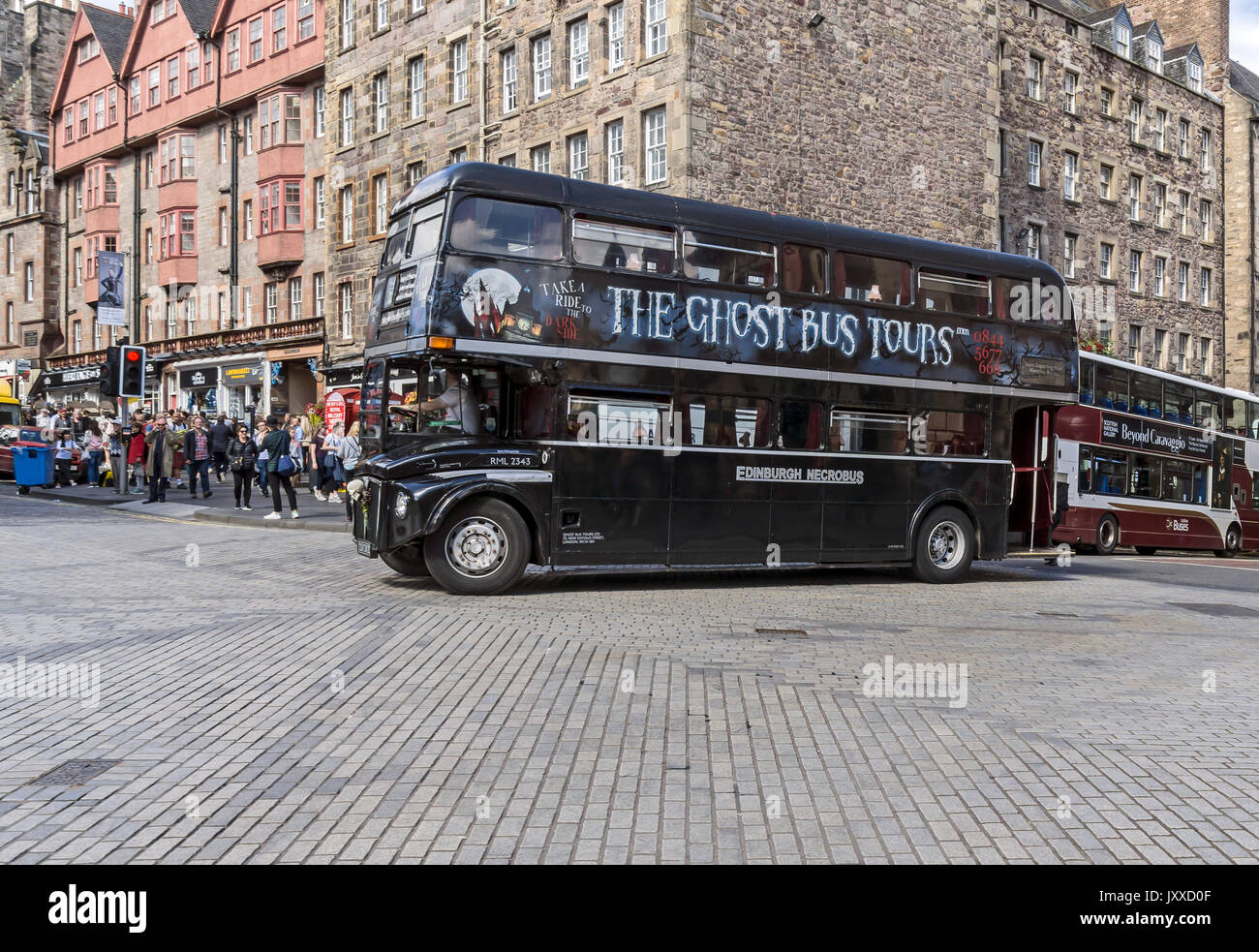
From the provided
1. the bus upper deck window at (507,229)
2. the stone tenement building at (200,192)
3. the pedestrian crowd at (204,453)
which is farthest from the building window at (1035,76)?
the bus upper deck window at (507,229)

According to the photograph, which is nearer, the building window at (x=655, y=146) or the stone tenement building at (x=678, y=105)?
the building window at (x=655, y=146)

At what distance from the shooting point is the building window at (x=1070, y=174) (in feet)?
136

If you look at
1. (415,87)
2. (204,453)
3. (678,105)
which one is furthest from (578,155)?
(204,453)

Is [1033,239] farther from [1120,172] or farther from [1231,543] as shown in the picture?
[1231,543]

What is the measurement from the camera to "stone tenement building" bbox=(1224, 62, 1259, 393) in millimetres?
49531

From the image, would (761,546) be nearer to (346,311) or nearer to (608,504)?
(608,504)

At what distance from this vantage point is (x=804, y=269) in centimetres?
1366

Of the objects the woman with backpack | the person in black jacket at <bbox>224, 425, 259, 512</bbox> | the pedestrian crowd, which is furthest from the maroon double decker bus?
the person in black jacket at <bbox>224, 425, 259, 512</bbox>

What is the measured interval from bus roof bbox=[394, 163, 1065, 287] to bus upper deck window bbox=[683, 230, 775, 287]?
0.14m

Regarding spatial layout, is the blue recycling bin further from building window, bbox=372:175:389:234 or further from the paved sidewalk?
building window, bbox=372:175:389:234

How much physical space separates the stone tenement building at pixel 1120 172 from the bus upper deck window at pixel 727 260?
2756 centimetres

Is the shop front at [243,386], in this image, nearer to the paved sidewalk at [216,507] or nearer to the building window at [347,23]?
the building window at [347,23]

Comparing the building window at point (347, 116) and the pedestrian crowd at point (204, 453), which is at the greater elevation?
the building window at point (347, 116)

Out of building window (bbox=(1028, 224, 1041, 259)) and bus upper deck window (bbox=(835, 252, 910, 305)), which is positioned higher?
building window (bbox=(1028, 224, 1041, 259))
